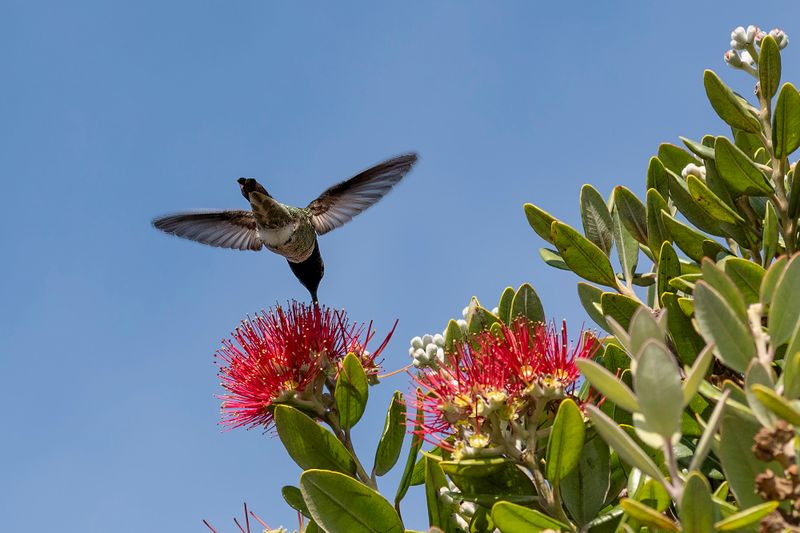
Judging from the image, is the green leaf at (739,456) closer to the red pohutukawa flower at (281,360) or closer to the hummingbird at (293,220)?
the red pohutukawa flower at (281,360)

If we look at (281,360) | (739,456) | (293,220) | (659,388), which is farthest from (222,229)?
(659,388)

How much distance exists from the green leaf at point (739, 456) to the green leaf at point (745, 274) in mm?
614

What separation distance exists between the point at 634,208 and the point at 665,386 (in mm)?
1587

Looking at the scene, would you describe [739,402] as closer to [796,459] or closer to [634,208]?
[796,459]

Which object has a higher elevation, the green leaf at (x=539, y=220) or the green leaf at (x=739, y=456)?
the green leaf at (x=539, y=220)

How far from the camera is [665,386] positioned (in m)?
1.26

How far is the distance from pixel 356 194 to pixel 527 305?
2.12 m

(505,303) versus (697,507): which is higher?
(505,303)

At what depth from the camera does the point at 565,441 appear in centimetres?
198

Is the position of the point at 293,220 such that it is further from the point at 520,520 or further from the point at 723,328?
the point at 723,328

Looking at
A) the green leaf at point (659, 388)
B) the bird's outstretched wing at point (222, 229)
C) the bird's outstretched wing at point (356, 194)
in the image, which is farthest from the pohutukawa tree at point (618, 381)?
the bird's outstretched wing at point (222, 229)

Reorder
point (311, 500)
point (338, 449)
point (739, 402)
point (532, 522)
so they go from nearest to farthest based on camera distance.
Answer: point (739, 402) < point (532, 522) < point (311, 500) < point (338, 449)

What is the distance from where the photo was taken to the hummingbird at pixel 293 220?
14.8 feet

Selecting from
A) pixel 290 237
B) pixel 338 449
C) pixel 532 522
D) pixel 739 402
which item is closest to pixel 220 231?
pixel 290 237
